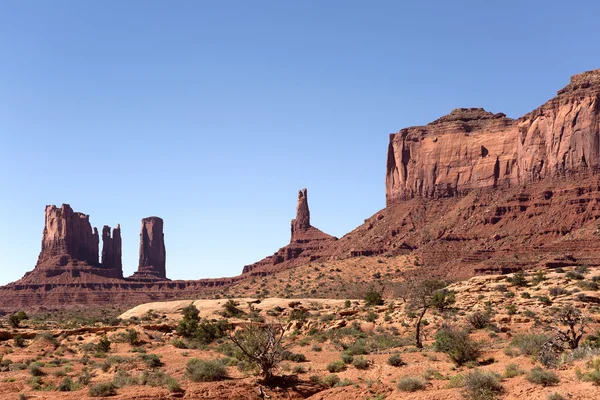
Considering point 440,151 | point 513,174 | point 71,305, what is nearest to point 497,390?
point 513,174

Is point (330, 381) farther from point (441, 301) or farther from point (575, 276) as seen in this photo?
point (575, 276)

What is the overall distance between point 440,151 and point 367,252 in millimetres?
31175

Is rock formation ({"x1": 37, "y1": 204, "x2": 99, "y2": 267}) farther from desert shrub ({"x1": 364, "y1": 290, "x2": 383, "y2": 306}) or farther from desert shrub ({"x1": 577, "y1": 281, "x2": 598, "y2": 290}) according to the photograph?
desert shrub ({"x1": 577, "y1": 281, "x2": 598, "y2": 290})

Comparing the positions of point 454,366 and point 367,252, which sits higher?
point 367,252

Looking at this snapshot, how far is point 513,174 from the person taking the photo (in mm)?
119438

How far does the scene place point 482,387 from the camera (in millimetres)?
21406

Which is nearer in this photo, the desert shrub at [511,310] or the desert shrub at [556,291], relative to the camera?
the desert shrub at [511,310]

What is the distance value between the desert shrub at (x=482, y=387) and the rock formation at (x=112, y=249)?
6306 inches

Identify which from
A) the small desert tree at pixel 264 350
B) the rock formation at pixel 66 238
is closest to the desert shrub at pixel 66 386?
the small desert tree at pixel 264 350

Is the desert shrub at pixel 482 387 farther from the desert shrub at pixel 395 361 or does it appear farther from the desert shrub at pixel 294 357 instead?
the desert shrub at pixel 294 357

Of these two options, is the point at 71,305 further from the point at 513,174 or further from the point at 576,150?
the point at 576,150

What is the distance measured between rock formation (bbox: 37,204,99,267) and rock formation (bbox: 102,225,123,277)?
161 inches

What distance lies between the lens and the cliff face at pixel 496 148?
108562mm

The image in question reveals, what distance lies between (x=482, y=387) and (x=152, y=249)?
18108 cm
